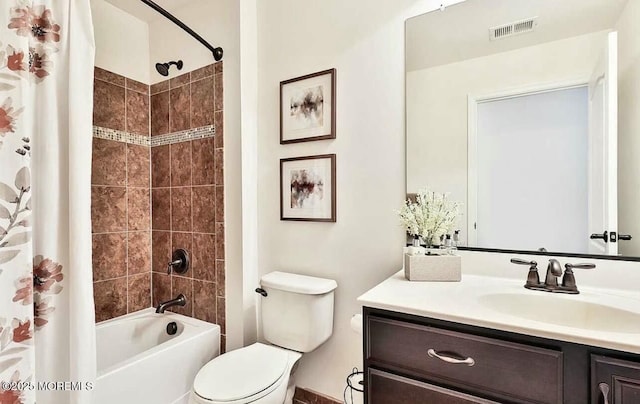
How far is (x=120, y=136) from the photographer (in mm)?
2148

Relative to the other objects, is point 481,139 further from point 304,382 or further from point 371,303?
point 304,382

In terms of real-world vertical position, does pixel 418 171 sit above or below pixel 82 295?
above

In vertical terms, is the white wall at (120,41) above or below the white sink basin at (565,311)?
above

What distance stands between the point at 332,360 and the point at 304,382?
10.6 inches

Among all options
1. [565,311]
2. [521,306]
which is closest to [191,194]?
[521,306]

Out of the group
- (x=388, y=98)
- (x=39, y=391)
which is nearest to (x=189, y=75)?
(x=388, y=98)

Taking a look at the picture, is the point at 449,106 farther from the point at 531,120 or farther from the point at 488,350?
the point at 488,350

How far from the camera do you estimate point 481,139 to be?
1414mm

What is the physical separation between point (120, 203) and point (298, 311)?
58.7 inches

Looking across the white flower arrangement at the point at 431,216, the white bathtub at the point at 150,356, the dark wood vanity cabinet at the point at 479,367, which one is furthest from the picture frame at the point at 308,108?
the white bathtub at the point at 150,356

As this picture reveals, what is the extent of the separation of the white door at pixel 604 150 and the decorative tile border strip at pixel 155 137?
1.93m

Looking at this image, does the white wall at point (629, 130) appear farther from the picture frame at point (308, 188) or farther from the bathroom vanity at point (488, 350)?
the picture frame at point (308, 188)

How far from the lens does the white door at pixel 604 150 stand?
1153 millimetres

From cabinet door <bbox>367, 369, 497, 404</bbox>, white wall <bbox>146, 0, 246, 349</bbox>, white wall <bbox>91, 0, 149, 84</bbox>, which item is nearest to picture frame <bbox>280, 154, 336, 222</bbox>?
white wall <bbox>146, 0, 246, 349</bbox>
